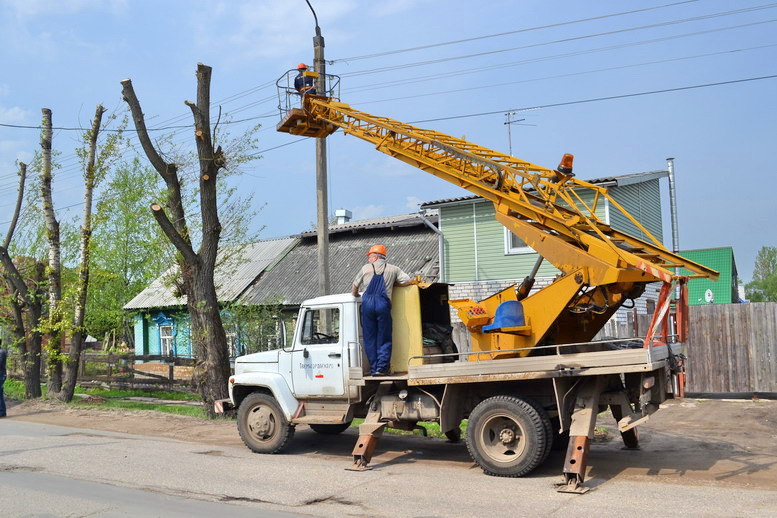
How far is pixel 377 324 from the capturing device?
31.9 feet

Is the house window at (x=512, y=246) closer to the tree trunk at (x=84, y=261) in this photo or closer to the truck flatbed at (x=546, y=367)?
the tree trunk at (x=84, y=261)

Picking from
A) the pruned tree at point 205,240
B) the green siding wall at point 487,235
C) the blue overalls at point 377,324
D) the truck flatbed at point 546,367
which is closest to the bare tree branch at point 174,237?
the pruned tree at point 205,240

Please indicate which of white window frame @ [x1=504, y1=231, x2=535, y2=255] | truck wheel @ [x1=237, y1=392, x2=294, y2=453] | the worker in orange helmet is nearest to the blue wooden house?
white window frame @ [x1=504, y1=231, x2=535, y2=255]

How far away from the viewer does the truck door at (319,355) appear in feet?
33.0

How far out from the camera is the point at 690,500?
23.5 feet

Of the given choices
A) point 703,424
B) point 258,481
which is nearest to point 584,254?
point 258,481

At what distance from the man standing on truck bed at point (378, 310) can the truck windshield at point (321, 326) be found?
20.5 inches

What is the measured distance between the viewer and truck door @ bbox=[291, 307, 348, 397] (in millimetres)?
10047

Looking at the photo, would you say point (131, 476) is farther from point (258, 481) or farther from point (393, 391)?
point (393, 391)

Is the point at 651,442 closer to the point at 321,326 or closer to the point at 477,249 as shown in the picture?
the point at 321,326

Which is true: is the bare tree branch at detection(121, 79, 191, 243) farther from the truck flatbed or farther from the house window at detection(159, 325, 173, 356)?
the house window at detection(159, 325, 173, 356)

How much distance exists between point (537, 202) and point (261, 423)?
16.9ft

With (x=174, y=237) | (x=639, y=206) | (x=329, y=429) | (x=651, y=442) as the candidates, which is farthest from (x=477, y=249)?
(x=651, y=442)

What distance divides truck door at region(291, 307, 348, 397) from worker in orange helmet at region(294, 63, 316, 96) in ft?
14.6
